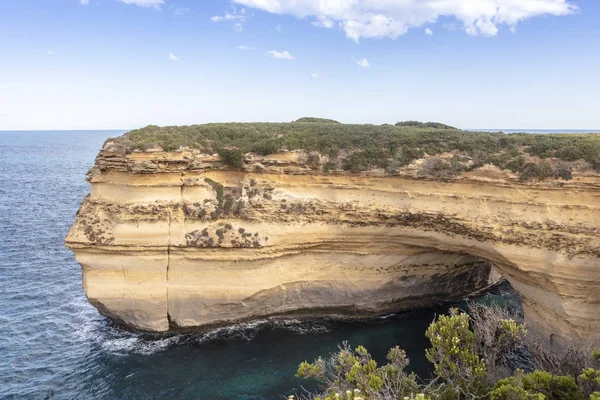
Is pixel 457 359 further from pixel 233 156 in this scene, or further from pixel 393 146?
pixel 233 156

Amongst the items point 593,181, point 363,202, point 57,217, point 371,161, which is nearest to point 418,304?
point 363,202

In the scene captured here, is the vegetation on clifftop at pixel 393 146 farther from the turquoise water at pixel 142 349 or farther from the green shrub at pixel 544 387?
the green shrub at pixel 544 387

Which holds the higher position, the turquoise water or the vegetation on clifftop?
the vegetation on clifftop

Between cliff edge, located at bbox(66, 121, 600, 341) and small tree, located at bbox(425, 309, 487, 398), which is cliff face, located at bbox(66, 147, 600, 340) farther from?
small tree, located at bbox(425, 309, 487, 398)

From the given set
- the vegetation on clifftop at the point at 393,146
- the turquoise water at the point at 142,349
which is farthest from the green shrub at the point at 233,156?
the turquoise water at the point at 142,349

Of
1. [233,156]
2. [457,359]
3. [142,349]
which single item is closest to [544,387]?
[457,359]

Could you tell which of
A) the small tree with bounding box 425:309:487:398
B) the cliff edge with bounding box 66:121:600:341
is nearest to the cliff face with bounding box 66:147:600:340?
the cliff edge with bounding box 66:121:600:341
